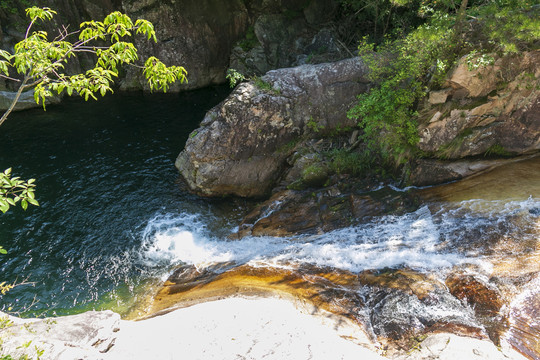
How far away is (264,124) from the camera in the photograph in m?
13.0

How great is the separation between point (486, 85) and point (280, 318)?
9.17 metres

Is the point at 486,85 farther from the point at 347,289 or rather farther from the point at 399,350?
the point at 399,350

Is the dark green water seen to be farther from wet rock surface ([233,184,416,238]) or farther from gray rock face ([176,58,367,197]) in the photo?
wet rock surface ([233,184,416,238])

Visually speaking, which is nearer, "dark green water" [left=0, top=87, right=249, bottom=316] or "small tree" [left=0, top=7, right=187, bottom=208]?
"small tree" [left=0, top=7, right=187, bottom=208]

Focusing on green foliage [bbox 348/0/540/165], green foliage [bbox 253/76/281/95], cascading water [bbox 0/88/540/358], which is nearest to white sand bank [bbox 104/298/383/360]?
cascading water [bbox 0/88/540/358]

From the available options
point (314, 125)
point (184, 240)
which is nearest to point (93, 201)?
point (184, 240)

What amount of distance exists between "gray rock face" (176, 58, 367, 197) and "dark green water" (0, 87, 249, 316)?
1294 millimetres

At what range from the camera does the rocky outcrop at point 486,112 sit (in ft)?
32.4

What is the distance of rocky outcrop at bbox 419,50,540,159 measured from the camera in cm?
988

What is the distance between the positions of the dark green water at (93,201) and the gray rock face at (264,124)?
1.29 metres

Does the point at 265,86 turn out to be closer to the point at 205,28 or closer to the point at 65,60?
the point at 65,60

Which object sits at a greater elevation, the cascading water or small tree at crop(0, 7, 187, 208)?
small tree at crop(0, 7, 187, 208)

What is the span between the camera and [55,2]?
21844mm

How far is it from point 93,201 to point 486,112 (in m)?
14.9
